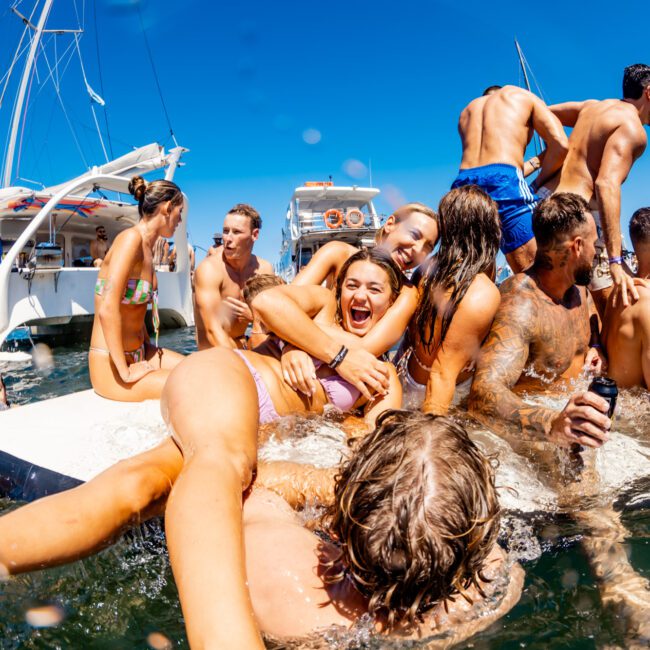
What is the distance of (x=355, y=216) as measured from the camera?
22859 mm

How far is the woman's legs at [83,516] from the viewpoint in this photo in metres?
1.66

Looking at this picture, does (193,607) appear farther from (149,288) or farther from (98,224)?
(98,224)

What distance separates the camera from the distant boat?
1095cm

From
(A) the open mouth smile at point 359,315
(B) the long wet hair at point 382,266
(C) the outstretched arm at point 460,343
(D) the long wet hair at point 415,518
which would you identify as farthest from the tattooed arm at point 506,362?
(D) the long wet hair at point 415,518

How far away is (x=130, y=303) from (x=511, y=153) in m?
3.40

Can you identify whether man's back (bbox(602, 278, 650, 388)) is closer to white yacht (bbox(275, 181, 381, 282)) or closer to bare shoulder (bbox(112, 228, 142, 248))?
bare shoulder (bbox(112, 228, 142, 248))

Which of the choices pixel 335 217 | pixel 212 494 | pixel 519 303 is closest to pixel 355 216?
pixel 335 217

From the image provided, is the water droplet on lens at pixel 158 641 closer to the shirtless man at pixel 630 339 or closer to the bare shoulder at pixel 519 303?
the bare shoulder at pixel 519 303

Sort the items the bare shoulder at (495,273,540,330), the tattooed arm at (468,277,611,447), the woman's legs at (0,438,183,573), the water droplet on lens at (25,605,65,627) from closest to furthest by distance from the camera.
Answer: the woman's legs at (0,438,183,573)
the water droplet on lens at (25,605,65,627)
the tattooed arm at (468,277,611,447)
the bare shoulder at (495,273,540,330)

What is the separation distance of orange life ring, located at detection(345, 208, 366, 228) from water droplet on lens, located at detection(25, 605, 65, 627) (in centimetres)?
2131

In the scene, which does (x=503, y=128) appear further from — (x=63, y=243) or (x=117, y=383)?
(x=63, y=243)

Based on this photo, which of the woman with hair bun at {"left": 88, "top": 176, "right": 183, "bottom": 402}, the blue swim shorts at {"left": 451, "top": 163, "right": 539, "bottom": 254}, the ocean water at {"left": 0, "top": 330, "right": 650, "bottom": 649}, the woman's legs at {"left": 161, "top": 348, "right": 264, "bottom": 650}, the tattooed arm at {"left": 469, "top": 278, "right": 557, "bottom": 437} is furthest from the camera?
the blue swim shorts at {"left": 451, "top": 163, "right": 539, "bottom": 254}

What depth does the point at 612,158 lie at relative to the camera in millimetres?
4031

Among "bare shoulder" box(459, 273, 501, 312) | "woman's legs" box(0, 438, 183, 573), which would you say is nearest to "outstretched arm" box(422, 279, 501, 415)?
"bare shoulder" box(459, 273, 501, 312)
